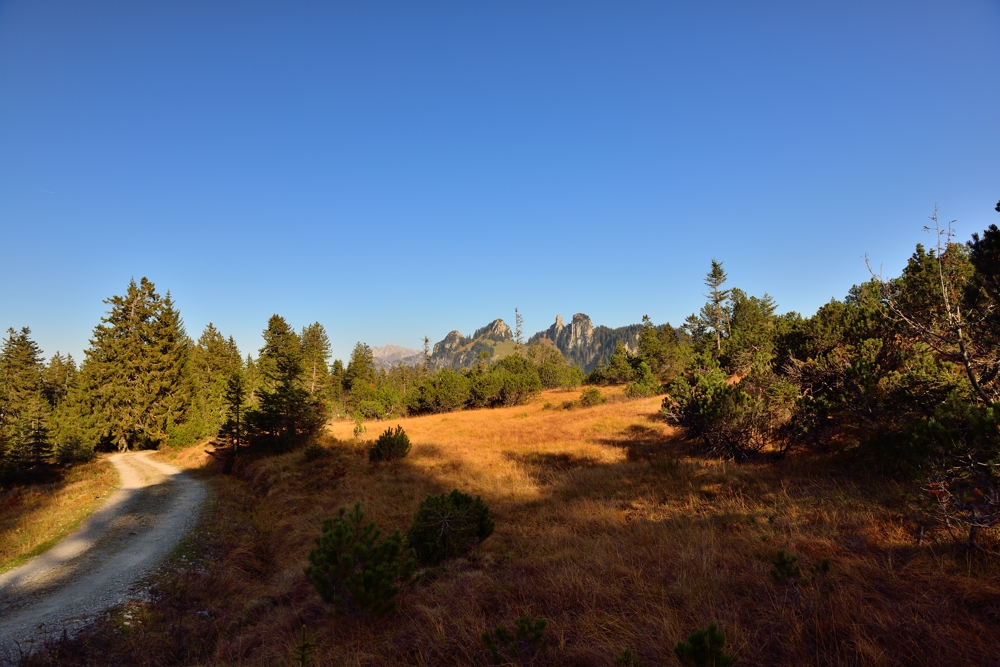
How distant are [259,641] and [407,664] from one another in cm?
256

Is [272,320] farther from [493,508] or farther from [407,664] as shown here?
[407,664]

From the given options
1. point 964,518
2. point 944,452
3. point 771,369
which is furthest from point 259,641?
point 771,369

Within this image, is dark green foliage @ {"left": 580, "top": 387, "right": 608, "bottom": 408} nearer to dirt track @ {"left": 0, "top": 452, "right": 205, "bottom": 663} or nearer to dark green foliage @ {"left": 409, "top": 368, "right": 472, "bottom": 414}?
dark green foliage @ {"left": 409, "top": 368, "right": 472, "bottom": 414}

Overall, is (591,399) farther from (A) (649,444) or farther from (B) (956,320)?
(B) (956,320)

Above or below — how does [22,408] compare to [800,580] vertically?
above

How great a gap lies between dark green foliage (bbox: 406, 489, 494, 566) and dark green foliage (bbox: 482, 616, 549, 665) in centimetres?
335

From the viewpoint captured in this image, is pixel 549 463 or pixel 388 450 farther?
pixel 388 450

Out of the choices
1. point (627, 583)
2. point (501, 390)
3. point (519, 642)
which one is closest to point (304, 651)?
point (519, 642)

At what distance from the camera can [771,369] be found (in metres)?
11.1

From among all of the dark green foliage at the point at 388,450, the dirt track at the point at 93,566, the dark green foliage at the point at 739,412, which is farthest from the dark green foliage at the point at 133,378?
the dark green foliage at the point at 739,412

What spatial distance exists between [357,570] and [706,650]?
4241mm

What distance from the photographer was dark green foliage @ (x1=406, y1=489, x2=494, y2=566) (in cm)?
688

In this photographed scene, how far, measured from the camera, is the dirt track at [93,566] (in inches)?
251

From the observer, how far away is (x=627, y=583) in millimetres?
4816
